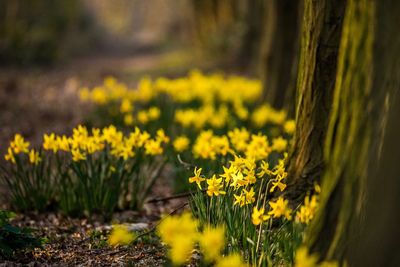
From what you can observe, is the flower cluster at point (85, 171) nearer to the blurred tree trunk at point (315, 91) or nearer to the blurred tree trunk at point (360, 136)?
the blurred tree trunk at point (315, 91)

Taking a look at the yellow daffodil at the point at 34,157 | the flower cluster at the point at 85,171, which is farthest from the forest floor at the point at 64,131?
A: the yellow daffodil at the point at 34,157

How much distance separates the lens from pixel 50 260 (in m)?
3.36

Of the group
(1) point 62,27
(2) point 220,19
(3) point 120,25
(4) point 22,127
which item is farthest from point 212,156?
(3) point 120,25

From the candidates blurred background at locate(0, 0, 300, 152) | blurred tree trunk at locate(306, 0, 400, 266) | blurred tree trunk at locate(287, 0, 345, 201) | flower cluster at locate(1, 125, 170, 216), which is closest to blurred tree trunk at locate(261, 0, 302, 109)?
blurred background at locate(0, 0, 300, 152)

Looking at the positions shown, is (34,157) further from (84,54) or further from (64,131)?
(84,54)

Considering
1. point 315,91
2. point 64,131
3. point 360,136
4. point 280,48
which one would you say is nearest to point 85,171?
point 315,91

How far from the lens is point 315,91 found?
12.2ft

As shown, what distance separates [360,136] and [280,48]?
5.55 meters

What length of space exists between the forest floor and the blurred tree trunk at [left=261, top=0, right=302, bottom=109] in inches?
91.0

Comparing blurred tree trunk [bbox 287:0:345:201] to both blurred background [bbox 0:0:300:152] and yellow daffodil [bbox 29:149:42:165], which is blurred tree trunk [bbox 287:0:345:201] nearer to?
yellow daffodil [bbox 29:149:42:165]

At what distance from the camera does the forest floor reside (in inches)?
133

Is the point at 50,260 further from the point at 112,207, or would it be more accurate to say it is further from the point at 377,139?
the point at 377,139

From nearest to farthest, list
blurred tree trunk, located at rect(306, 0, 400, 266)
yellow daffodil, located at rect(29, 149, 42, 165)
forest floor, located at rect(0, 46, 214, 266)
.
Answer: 1. blurred tree trunk, located at rect(306, 0, 400, 266)
2. forest floor, located at rect(0, 46, 214, 266)
3. yellow daffodil, located at rect(29, 149, 42, 165)

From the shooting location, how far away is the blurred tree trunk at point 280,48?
7816 millimetres
